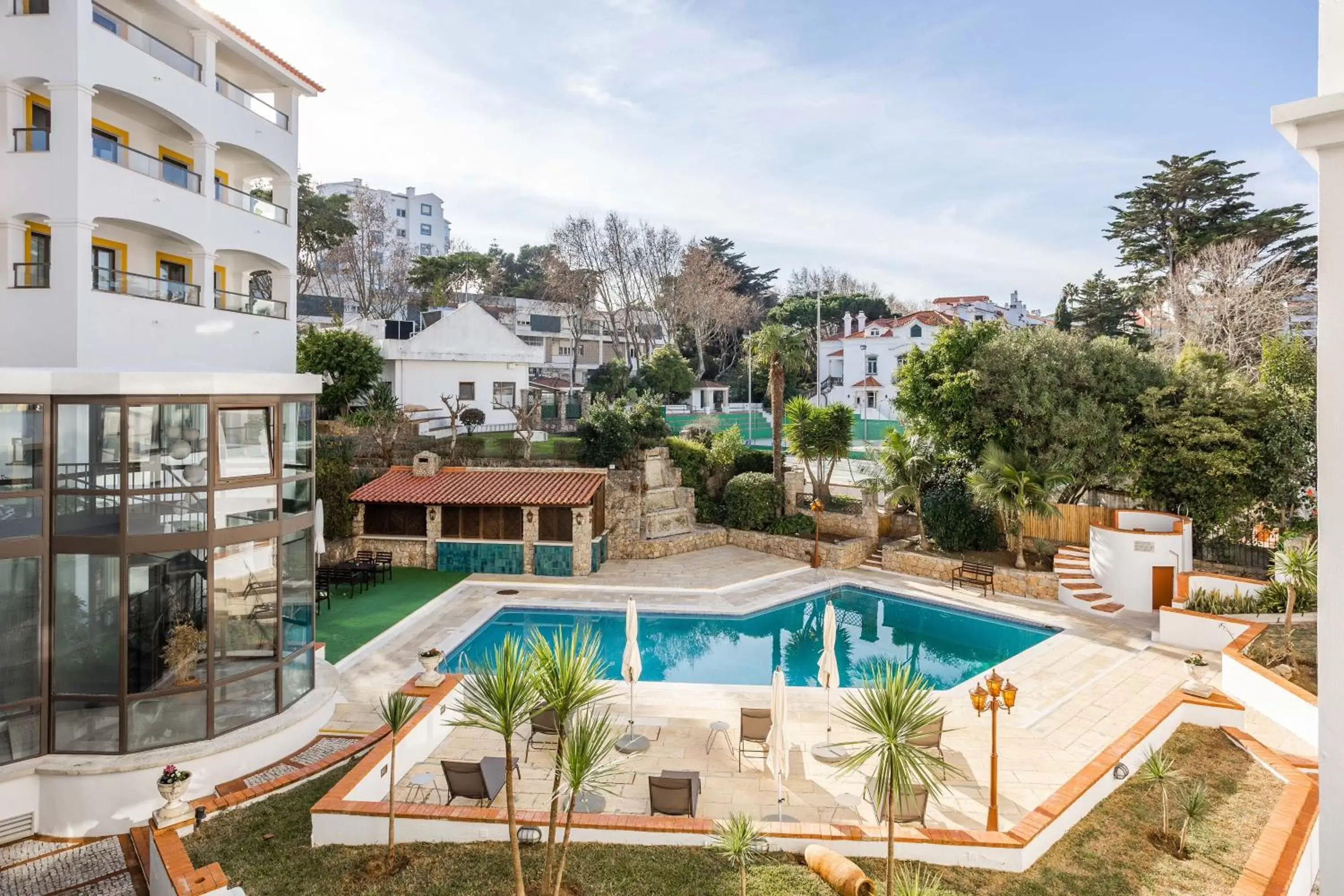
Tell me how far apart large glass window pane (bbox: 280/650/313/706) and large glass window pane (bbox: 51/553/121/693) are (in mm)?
2061

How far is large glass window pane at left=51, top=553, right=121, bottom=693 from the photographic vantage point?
358 inches

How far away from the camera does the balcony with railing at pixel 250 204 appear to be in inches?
543

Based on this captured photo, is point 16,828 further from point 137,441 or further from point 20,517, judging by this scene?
point 137,441

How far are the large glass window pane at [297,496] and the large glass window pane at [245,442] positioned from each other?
1.36 ft

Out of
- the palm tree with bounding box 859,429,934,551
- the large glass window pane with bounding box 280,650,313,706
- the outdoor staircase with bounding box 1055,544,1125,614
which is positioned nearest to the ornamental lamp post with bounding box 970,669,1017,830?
the large glass window pane with bounding box 280,650,313,706

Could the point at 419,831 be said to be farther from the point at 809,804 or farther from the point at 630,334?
the point at 630,334

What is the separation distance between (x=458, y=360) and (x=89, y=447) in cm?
2324

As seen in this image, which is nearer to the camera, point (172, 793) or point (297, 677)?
point (172, 793)

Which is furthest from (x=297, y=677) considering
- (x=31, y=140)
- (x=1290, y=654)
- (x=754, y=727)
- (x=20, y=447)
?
(x=1290, y=654)

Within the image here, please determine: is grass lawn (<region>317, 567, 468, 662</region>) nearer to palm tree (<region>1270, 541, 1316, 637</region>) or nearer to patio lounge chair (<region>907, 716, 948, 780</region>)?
patio lounge chair (<region>907, 716, 948, 780</region>)

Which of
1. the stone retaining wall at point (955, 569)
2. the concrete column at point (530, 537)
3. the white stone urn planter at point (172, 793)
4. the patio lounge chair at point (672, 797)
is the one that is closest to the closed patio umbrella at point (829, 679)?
the patio lounge chair at point (672, 797)

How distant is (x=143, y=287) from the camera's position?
11.8 m

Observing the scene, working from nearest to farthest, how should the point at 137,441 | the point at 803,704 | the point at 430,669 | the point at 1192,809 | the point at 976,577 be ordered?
the point at 1192,809, the point at 137,441, the point at 430,669, the point at 803,704, the point at 976,577

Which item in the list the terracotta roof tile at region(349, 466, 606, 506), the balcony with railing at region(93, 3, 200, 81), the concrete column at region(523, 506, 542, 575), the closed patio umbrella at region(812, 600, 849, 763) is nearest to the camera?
the closed patio umbrella at region(812, 600, 849, 763)
